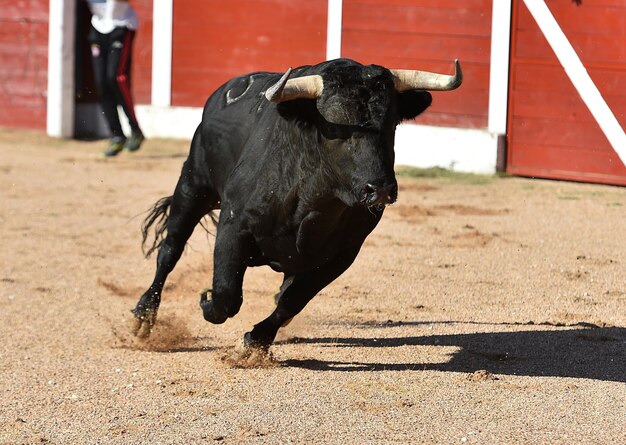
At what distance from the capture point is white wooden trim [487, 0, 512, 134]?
9.23 meters

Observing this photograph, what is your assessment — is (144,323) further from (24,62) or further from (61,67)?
(24,62)

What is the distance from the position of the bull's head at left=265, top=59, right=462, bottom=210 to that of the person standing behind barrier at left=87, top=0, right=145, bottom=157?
636 cm

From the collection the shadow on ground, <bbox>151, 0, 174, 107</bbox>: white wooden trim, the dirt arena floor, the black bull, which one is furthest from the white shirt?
the shadow on ground

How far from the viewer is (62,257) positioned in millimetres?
6406

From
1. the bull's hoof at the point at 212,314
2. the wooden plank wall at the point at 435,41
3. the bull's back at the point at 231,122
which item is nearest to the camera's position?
the bull's hoof at the point at 212,314

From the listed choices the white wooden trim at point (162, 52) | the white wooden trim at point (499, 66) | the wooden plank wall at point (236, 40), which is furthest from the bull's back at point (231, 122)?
the white wooden trim at point (162, 52)

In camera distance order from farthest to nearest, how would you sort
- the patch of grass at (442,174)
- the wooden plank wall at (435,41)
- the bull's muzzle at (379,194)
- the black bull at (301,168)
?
the wooden plank wall at (435,41) < the patch of grass at (442,174) < the black bull at (301,168) < the bull's muzzle at (379,194)

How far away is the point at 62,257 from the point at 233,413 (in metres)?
2.91

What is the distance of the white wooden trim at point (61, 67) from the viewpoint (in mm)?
11422

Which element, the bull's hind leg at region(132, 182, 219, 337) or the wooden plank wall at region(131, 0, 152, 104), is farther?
the wooden plank wall at region(131, 0, 152, 104)

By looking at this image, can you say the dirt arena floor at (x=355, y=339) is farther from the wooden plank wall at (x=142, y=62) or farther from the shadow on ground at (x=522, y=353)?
the wooden plank wall at (x=142, y=62)

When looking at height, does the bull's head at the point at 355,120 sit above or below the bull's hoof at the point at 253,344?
above

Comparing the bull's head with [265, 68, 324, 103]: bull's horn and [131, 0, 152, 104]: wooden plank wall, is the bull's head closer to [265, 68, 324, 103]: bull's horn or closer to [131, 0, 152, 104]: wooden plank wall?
[265, 68, 324, 103]: bull's horn

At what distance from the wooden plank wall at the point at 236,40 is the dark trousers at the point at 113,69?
3.25 ft
